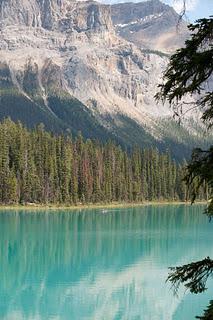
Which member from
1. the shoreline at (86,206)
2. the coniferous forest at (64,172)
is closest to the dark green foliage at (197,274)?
the shoreline at (86,206)

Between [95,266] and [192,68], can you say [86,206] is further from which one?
[192,68]

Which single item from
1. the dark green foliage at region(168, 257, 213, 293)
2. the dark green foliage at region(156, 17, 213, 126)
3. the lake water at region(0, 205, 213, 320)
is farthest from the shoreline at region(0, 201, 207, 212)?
the dark green foliage at region(156, 17, 213, 126)

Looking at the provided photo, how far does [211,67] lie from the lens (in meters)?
7.90

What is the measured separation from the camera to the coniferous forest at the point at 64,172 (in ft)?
380

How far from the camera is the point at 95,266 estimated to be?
51188 millimetres

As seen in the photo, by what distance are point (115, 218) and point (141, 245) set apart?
34954 millimetres

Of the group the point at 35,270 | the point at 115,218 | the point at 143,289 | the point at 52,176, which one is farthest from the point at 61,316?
the point at 52,176

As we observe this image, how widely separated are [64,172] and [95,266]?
73.7m

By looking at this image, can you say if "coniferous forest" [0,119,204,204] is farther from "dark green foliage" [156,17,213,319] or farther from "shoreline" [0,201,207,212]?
"dark green foliage" [156,17,213,319]

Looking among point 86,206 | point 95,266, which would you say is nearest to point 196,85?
point 95,266

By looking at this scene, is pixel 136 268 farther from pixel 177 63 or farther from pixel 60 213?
pixel 60 213

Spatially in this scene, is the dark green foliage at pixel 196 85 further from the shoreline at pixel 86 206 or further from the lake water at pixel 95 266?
the shoreline at pixel 86 206

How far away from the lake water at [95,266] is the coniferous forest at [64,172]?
21.0 metres

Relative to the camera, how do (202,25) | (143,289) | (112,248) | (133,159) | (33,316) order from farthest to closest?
(133,159), (112,248), (143,289), (33,316), (202,25)
